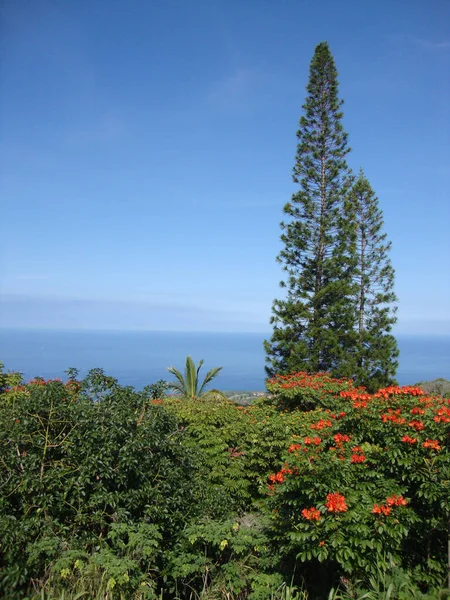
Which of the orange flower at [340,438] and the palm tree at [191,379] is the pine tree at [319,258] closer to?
the palm tree at [191,379]

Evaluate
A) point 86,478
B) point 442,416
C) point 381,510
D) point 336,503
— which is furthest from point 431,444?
point 86,478

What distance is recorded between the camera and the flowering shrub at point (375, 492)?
3.25m

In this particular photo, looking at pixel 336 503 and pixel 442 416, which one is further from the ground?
pixel 442 416

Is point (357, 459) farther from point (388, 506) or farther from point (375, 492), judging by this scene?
point (388, 506)

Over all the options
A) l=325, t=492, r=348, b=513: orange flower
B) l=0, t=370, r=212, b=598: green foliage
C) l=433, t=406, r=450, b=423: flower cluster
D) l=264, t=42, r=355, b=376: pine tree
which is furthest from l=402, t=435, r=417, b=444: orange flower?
l=264, t=42, r=355, b=376: pine tree

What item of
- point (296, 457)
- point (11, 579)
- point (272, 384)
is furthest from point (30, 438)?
point (272, 384)

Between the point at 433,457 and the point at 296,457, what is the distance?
41.8 inches

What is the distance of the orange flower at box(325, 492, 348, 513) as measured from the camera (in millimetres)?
3162

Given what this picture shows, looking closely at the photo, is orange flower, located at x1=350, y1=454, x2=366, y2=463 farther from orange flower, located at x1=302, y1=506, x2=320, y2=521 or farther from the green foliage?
the green foliage

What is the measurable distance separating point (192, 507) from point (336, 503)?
1.54 m

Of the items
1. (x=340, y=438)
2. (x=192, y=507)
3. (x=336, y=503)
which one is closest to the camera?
(x=336, y=503)

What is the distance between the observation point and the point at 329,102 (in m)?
16.6

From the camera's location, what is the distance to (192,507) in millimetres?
4168

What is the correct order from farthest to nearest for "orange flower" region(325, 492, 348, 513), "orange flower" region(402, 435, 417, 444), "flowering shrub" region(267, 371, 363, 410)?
"flowering shrub" region(267, 371, 363, 410) → "orange flower" region(402, 435, 417, 444) → "orange flower" region(325, 492, 348, 513)
